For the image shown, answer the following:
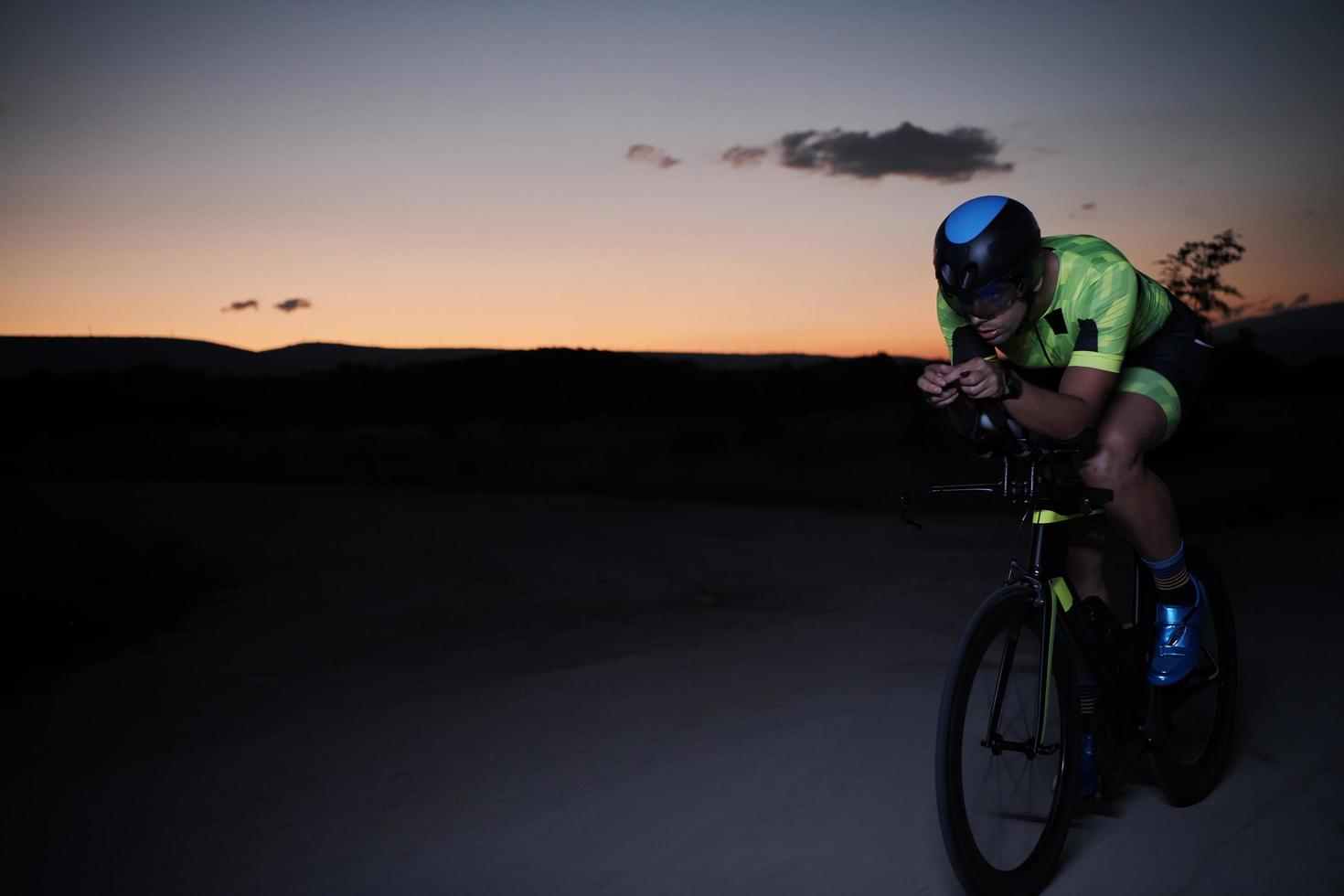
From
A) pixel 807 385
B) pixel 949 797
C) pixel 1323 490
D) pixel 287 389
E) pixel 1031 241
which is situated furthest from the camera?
pixel 807 385

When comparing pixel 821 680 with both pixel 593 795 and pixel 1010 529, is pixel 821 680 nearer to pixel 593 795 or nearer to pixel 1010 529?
pixel 593 795

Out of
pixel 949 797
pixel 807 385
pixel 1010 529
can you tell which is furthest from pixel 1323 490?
pixel 807 385

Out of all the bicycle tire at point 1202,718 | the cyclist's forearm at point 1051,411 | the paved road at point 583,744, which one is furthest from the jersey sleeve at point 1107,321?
the paved road at point 583,744

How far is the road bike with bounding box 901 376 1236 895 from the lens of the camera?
2658 mm

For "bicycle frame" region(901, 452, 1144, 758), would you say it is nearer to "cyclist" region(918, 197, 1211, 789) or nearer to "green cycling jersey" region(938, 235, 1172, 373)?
"cyclist" region(918, 197, 1211, 789)

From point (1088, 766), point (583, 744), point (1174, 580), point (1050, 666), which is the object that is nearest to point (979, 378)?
point (1050, 666)

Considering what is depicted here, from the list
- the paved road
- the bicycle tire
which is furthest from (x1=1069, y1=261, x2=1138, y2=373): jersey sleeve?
the paved road

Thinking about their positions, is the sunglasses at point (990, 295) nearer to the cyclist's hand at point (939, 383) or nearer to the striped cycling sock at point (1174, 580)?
the cyclist's hand at point (939, 383)

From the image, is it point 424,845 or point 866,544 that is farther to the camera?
point 866,544

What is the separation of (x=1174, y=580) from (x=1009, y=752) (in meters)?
0.82

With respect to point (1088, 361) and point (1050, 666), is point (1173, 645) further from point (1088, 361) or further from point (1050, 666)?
point (1088, 361)

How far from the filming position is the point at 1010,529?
30.6 feet

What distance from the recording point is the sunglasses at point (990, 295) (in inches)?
113

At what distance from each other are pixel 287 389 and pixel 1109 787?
31.2m
